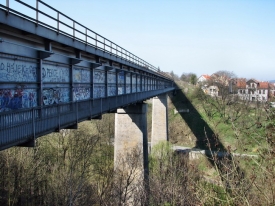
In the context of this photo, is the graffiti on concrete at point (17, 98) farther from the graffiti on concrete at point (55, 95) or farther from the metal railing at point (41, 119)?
the graffiti on concrete at point (55, 95)

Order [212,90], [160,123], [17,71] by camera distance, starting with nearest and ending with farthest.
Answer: [17,71] → [160,123] → [212,90]

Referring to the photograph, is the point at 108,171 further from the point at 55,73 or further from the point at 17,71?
the point at 17,71

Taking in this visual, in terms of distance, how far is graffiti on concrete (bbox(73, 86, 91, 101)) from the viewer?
34.3ft

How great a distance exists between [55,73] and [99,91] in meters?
4.08

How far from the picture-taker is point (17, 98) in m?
7.13

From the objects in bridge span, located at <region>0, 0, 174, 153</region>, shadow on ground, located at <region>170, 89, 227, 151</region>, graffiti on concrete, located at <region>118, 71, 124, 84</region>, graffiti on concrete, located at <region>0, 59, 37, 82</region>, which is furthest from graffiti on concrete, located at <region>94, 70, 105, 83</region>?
shadow on ground, located at <region>170, 89, 227, 151</region>

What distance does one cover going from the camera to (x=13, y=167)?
1905 cm

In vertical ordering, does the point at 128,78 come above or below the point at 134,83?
above

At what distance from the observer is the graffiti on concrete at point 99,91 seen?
1245 cm

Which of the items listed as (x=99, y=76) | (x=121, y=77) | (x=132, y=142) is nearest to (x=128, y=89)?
(x=121, y=77)

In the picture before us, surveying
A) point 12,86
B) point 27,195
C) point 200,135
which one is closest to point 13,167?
point 27,195

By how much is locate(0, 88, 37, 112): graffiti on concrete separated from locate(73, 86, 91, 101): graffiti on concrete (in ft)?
8.47

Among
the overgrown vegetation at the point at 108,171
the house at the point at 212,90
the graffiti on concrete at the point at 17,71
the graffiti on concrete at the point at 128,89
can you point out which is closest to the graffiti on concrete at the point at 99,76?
the graffiti on concrete at the point at 128,89

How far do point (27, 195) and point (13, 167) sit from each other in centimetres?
218
